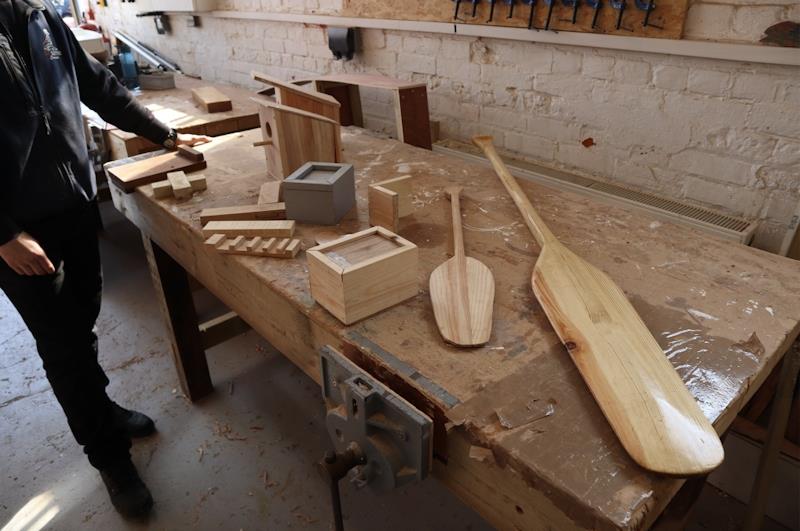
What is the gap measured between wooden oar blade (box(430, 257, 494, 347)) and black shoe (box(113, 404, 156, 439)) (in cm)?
145

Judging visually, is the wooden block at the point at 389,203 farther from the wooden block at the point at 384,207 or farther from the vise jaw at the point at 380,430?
the vise jaw at the point at 380,430

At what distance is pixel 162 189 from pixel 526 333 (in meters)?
1.10

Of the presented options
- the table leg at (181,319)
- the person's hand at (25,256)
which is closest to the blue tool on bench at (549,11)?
the table leg at (181,319)

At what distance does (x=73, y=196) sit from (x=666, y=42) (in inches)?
69.4

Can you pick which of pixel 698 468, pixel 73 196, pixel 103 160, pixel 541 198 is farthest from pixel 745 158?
pixel 103 160

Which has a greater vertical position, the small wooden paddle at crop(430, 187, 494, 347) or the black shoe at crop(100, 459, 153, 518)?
the small wooden paddle at crop(430, 187, 494, 347)

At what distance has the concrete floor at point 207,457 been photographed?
1.70 meters

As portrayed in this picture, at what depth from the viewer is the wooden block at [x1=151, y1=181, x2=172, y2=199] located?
152 centimetres

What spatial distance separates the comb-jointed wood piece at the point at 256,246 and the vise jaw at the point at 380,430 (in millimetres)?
370

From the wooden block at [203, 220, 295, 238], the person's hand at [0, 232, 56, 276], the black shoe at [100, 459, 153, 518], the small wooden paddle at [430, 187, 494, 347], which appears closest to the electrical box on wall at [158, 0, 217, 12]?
the person's hand at [0, 232, 56, 276]

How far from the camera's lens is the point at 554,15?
1906 mm

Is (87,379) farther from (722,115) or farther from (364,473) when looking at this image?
(722,115)

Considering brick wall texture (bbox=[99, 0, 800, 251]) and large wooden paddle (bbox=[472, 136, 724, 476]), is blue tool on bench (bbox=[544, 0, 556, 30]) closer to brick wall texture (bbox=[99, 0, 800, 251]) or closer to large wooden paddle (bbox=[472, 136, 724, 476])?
brick wall texture (bbox=[99, 0, 800, 251])

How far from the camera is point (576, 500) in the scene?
65 cm
